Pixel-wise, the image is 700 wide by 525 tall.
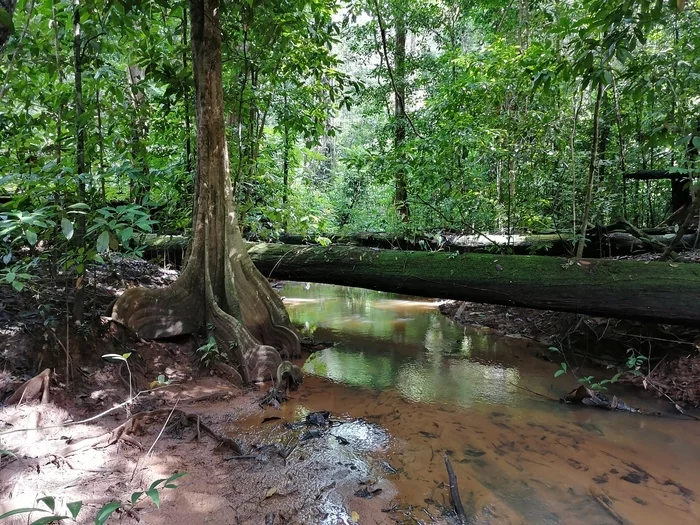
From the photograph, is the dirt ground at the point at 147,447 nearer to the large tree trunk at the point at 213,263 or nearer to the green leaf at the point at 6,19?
the large tree trunk at the point at 213,263

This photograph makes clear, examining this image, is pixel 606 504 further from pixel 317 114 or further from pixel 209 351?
pixel 317 114

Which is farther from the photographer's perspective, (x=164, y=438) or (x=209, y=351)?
(x=209, y=351)

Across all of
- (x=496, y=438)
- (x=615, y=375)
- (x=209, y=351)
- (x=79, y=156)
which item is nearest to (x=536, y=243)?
(x=615, y=375)

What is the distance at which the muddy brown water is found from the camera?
2824 millimetres

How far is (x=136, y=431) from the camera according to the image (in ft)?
11.0

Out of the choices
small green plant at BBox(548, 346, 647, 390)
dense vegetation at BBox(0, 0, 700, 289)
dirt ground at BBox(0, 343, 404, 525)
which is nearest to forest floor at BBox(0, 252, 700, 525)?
dirt ground at BBox(0, 343, 404, 525)

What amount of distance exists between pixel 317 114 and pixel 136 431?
623cm

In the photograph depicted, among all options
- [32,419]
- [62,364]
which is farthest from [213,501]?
[62,364]

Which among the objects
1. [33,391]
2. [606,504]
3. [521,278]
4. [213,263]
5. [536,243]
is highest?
[536,243]

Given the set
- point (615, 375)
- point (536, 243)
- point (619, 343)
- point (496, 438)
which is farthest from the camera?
point (536, 243)

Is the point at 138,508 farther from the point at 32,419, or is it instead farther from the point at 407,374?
the point at 407,374

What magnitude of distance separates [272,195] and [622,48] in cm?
634

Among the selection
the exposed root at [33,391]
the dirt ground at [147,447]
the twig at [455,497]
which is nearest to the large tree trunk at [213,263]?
the dirt ground at [147,447]

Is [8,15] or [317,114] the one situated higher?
[317,114]
